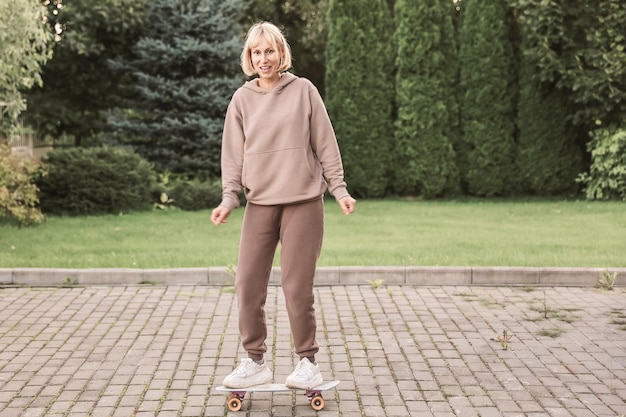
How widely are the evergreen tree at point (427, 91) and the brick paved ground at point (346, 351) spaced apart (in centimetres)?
851

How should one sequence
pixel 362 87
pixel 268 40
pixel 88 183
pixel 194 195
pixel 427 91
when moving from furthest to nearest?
pixel 362 87, pixel 427 91, pixel 194 195, pixel 88 183, pixel 268 40

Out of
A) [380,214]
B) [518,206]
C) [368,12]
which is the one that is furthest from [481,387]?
[368,12]

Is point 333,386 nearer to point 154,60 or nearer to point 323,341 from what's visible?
point 323,341

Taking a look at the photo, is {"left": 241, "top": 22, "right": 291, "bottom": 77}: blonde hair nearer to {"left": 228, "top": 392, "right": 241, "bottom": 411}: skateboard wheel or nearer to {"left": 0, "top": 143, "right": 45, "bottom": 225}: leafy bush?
{"left": 228, "top": 392, "right": 241, "bottom": 411}: skateboard wheel

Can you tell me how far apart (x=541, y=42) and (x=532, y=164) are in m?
2.43

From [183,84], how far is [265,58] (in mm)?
11905

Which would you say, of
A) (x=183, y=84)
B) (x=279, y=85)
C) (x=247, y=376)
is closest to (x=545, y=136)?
(x=183, y=84)

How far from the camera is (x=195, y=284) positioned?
25.5 ft

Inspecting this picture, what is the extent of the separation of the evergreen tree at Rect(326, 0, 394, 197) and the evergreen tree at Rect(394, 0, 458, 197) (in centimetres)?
29

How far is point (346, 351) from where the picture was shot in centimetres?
550

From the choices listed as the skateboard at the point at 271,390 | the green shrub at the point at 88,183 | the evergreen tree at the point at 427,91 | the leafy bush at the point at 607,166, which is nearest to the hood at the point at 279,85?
the skateboard at the point at 271,390

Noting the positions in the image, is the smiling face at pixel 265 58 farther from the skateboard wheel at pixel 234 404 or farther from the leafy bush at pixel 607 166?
the leafy bush at pixel 607 166

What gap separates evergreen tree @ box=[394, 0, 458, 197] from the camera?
15773mm

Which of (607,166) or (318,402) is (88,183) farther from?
(318,402)
